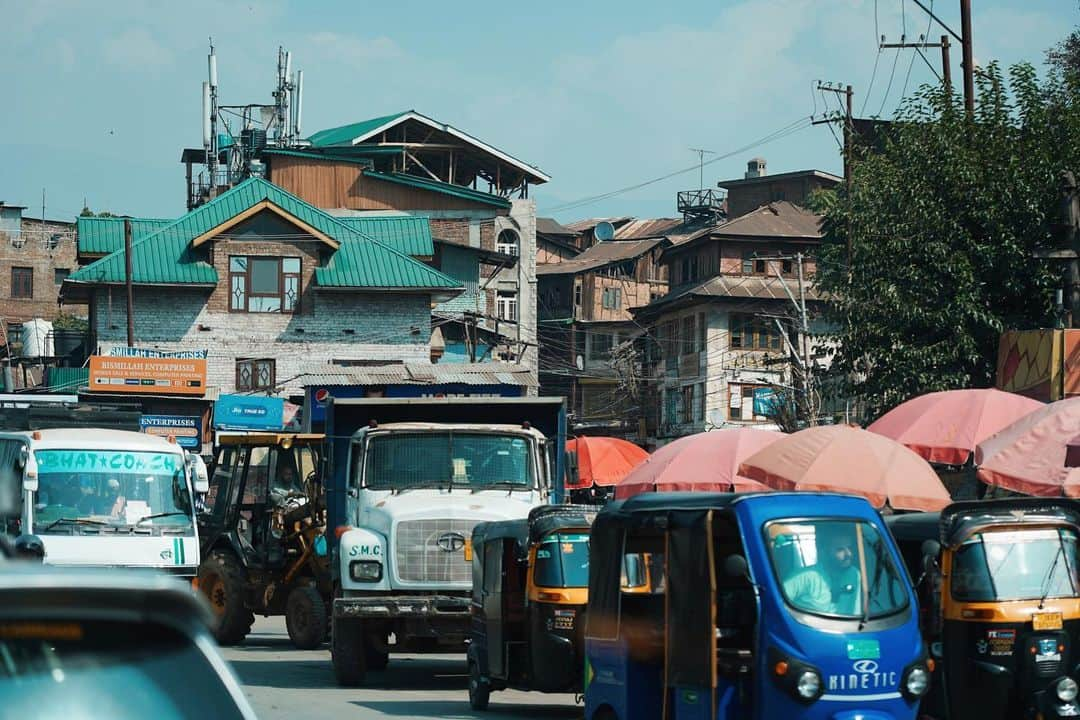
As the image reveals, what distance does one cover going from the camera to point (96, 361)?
46.8 meters

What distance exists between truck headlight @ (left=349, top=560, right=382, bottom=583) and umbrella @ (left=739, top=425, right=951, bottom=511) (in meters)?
5.00

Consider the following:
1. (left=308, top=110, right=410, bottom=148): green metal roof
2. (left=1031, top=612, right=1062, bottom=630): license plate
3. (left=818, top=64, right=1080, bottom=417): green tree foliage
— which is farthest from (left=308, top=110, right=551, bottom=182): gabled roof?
(left=1031, top=612, right=1062, bottom=630): license plate

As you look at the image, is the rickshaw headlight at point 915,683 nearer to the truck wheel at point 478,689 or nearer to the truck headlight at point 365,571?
the truck wheel at point 478,689

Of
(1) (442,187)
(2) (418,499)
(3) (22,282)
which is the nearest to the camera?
(2) (418,499)

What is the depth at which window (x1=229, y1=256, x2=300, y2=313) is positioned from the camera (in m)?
52.8

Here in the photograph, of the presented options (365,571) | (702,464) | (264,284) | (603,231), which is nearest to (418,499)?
(365,571)

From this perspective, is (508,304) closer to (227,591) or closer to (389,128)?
(389,128)

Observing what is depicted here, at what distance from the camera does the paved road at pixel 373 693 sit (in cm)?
1485

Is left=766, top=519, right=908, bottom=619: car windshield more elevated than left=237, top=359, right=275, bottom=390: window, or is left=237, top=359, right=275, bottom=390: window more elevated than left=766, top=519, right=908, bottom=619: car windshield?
left=237, top=359, right=275, bottom=390: window

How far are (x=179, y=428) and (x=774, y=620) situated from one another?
4001 centimetres

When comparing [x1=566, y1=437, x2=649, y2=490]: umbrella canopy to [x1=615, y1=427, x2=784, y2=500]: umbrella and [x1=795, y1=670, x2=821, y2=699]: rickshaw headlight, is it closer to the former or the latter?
[x1=615, y1=427, x2=784, y2=500]: umbrella

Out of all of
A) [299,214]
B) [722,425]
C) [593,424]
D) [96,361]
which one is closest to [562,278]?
[593,424]


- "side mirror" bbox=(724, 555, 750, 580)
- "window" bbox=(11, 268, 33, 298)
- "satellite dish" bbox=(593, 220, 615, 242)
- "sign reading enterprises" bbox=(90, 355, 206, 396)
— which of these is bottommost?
"side mirror" bbox=(724, 555, 750, 580)

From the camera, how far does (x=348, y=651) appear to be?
1695 centimetres
